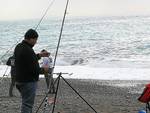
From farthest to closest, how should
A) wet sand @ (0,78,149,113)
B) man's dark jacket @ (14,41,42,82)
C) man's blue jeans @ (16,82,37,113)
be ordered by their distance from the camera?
wet sand @ (0,78,149,113) < man's blue jeans @ (16,82,37,113) < man's dark jacket @ (14,41,42,82)

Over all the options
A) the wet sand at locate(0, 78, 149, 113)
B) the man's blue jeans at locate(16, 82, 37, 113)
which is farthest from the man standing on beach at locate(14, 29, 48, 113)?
the wet sand at locate(0, 78, 149, 113)

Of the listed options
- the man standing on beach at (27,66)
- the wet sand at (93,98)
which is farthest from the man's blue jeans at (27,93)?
the wet sand at (93,98)

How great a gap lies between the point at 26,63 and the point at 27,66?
0.16 ft

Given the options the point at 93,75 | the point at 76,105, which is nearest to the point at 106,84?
the point at 93,75

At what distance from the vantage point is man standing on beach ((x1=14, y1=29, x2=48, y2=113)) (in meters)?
6.47

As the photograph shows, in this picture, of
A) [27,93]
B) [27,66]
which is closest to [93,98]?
[27,93]

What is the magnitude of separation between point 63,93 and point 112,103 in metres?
2.53

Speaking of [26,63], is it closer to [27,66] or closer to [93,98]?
[27,66]

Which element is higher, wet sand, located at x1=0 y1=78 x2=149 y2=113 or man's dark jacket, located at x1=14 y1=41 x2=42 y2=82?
man's dark jacket, located at x1=14 y1=41 x2=42 y2=82

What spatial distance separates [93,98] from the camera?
12.2 meters

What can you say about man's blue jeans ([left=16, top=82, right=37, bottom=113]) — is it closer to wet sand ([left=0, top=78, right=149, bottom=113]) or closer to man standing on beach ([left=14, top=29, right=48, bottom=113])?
man standing on beach ([left=14, top=29, right=48, bottom=113])

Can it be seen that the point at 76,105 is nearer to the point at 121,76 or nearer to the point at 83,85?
the point at 83,85

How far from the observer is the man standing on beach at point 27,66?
6469 millimetres

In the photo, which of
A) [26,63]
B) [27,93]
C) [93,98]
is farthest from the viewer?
[93,98]
